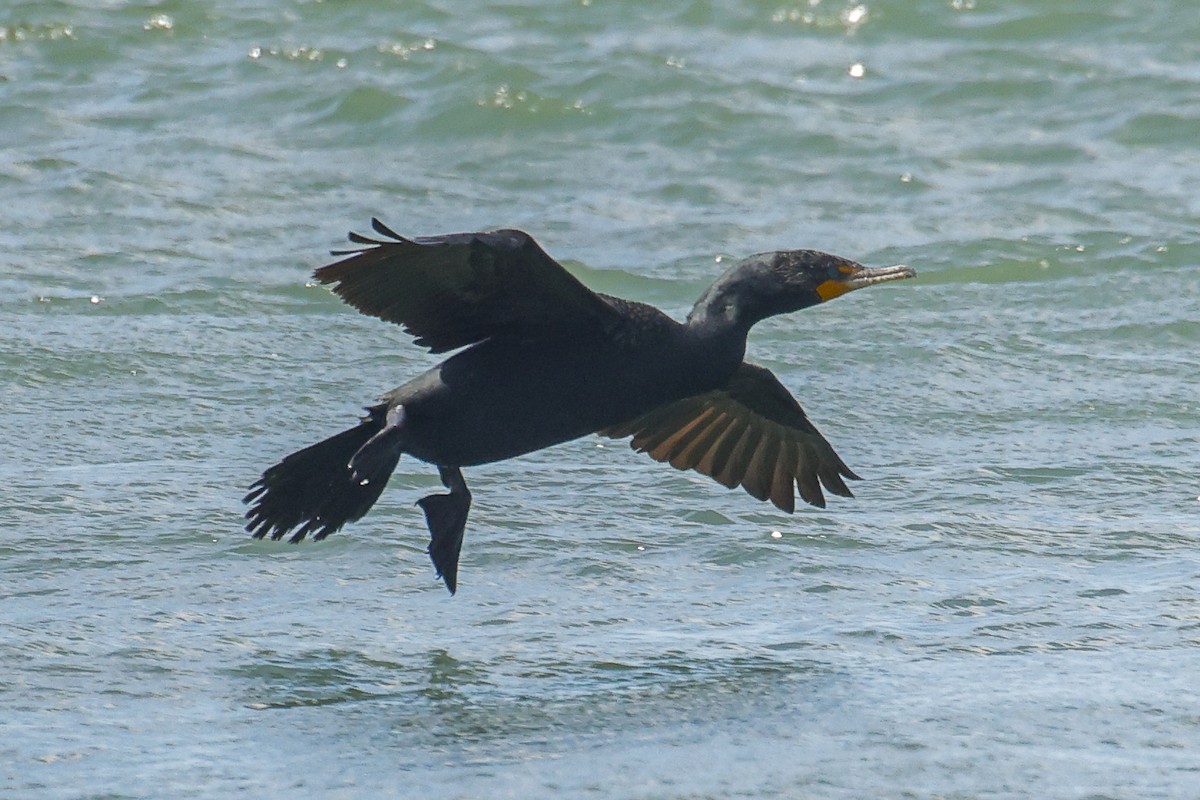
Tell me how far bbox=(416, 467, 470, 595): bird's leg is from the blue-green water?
132mm

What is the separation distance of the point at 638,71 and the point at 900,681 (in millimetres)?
6630

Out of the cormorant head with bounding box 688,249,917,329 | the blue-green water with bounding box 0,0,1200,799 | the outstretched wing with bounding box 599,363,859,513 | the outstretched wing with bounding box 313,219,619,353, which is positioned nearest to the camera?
the blue-green water with bounding box 0,0,1200,799

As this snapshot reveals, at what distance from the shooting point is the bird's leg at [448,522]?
4.80m

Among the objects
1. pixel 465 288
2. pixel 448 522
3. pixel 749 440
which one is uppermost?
pixel 465 288

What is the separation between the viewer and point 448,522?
4871 millimetres

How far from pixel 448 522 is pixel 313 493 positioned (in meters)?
0.36

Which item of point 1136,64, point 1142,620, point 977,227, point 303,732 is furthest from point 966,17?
point 303,732

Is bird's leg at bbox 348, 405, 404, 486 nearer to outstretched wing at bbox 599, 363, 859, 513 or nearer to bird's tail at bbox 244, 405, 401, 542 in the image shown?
bird's tail at bbox 244, 405, 401, 542

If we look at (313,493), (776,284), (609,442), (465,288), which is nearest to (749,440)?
(776,284)

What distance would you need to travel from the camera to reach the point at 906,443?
6227 millimetres

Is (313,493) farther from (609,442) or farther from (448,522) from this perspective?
(609,442)

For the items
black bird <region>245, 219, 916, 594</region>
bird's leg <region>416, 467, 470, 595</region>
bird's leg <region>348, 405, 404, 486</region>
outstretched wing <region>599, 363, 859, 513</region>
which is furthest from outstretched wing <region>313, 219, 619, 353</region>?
outstretched wing <region>599, 363, 859, 513</region>

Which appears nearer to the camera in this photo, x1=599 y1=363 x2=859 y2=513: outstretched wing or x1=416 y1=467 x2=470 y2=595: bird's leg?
x1=416 y1=467 x2=470 y2=595: bird's leg

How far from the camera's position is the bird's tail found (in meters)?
4.91
